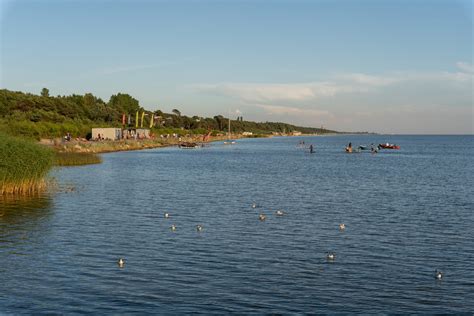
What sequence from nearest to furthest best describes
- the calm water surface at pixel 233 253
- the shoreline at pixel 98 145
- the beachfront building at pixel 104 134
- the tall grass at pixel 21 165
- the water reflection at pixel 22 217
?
1. the calm water surface at pixel 233 253
2. the water reflection at pixel 22 217
3. the tall grass at pixel 21 165
4. the shoreline at pixel 98 145
5. the beachfront building at pixel 104 134

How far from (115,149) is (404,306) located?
107m

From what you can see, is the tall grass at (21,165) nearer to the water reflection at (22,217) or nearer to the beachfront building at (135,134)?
the water reflection at (22,217)

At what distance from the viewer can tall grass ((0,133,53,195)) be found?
37906 millimetres

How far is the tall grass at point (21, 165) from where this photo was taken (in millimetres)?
37906

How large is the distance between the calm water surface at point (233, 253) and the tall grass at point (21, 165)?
5.50 feet

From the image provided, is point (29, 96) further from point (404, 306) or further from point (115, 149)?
point (404, 306)

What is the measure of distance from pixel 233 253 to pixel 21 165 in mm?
20500

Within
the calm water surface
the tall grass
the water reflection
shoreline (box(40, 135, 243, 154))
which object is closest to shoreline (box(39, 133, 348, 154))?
shoreline (box(40, 135, 243, 154))

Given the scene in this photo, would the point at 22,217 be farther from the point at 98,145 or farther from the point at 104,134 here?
the point at 104,134

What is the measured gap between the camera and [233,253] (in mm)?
25016

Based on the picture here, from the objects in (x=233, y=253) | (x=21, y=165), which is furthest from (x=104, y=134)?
(x=233, y=253)

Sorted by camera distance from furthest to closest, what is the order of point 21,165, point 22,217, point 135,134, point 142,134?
point 142,134 < point 135,134 < point 21,165 < point 22,217

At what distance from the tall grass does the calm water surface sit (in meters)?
1.68

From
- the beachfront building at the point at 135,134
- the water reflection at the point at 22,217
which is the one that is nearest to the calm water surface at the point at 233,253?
the water reflection at the point at 22,217
